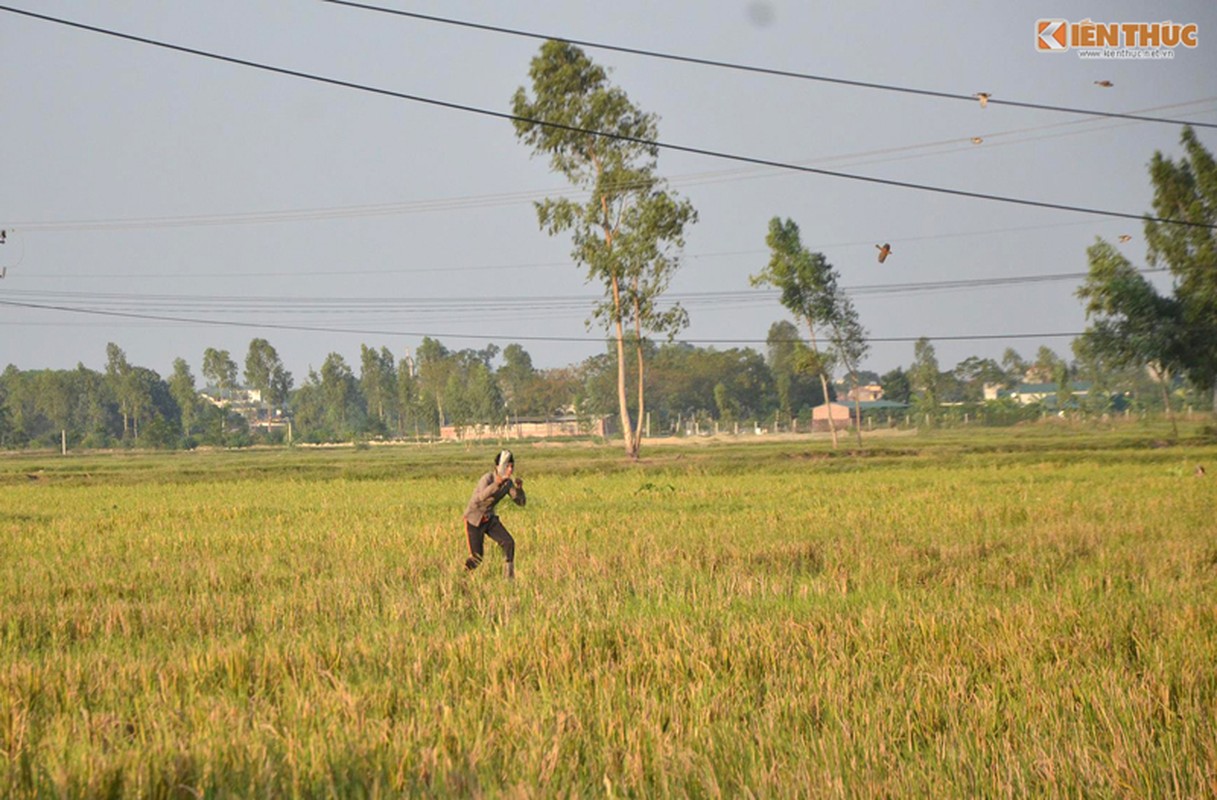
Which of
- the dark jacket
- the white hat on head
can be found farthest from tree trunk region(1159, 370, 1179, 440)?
the white hat on head

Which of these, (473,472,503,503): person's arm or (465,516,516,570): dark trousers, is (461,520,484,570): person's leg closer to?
(465,516,516,570): dark trousers

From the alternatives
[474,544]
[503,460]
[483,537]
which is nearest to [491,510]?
[483,537]

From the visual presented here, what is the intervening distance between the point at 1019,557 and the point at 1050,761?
959 cm

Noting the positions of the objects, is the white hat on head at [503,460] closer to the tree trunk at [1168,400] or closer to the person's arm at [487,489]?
the person's arm at [487,489]

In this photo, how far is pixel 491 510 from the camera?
45.7 feet

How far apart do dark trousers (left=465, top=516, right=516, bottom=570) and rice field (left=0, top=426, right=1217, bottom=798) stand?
26 centimetres

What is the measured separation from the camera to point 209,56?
1841cm

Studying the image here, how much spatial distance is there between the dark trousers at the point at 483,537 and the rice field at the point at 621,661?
0.26 metres

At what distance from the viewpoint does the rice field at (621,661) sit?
Answer: 18.3 ft

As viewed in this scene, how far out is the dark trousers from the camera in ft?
45.2

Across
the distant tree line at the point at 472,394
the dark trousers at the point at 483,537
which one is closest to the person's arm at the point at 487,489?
the dark trousers at the point at 483,537

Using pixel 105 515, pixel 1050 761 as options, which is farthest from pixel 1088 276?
pixel 1050 761

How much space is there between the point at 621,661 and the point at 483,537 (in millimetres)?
5708

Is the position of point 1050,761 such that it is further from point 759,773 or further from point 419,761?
point 419,761
